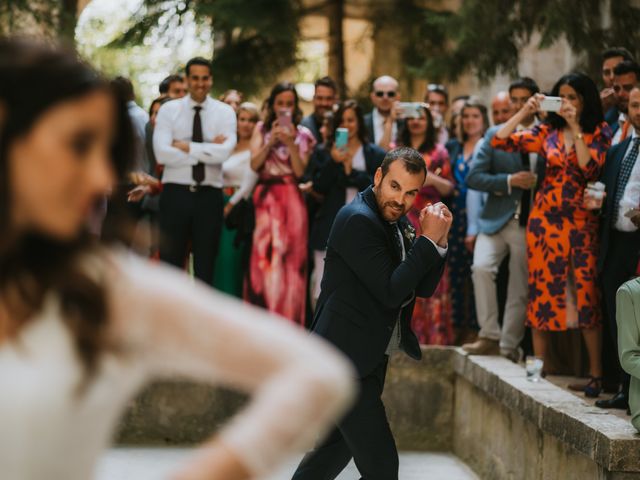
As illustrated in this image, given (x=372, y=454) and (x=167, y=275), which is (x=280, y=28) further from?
(x=167, y=275)

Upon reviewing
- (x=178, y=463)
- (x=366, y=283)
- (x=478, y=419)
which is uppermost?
(x=366, y=283)

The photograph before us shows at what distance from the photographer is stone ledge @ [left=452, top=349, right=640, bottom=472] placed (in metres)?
5.60

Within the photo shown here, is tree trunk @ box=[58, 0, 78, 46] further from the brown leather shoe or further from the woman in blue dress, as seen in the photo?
the brown leather shoe

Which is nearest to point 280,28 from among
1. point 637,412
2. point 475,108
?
point 475,108

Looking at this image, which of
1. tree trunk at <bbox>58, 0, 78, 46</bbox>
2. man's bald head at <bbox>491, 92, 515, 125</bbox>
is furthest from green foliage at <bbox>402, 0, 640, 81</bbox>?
tree trunk at <bbox>58, 0, 78, 46</bbox>

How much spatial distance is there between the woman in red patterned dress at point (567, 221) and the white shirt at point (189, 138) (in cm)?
208

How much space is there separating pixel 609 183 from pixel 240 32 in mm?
9133

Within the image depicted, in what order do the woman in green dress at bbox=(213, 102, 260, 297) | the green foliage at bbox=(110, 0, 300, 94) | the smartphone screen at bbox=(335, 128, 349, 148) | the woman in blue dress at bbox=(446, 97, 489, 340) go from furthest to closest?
the green foliage at bbox=(110, 0, 300, 94)
the woman in green dress at bbox=(213, 102, 260, 297)
the woman in blue dress at bbox=(446, 97, 489, 340)
the smartphone screen at bbox=(335, 128, 349, 148)

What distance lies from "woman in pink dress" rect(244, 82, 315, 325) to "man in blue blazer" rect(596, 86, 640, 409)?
253cm

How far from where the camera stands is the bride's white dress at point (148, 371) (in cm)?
196

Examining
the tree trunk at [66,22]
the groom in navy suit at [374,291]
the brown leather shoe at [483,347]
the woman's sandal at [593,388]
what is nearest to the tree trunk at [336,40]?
the tree trunk at [66,22]

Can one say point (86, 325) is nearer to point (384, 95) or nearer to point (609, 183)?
point (609, 183)

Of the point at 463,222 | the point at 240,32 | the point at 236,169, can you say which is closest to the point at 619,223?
the point at 463,222

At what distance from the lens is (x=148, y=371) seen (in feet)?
6.96
